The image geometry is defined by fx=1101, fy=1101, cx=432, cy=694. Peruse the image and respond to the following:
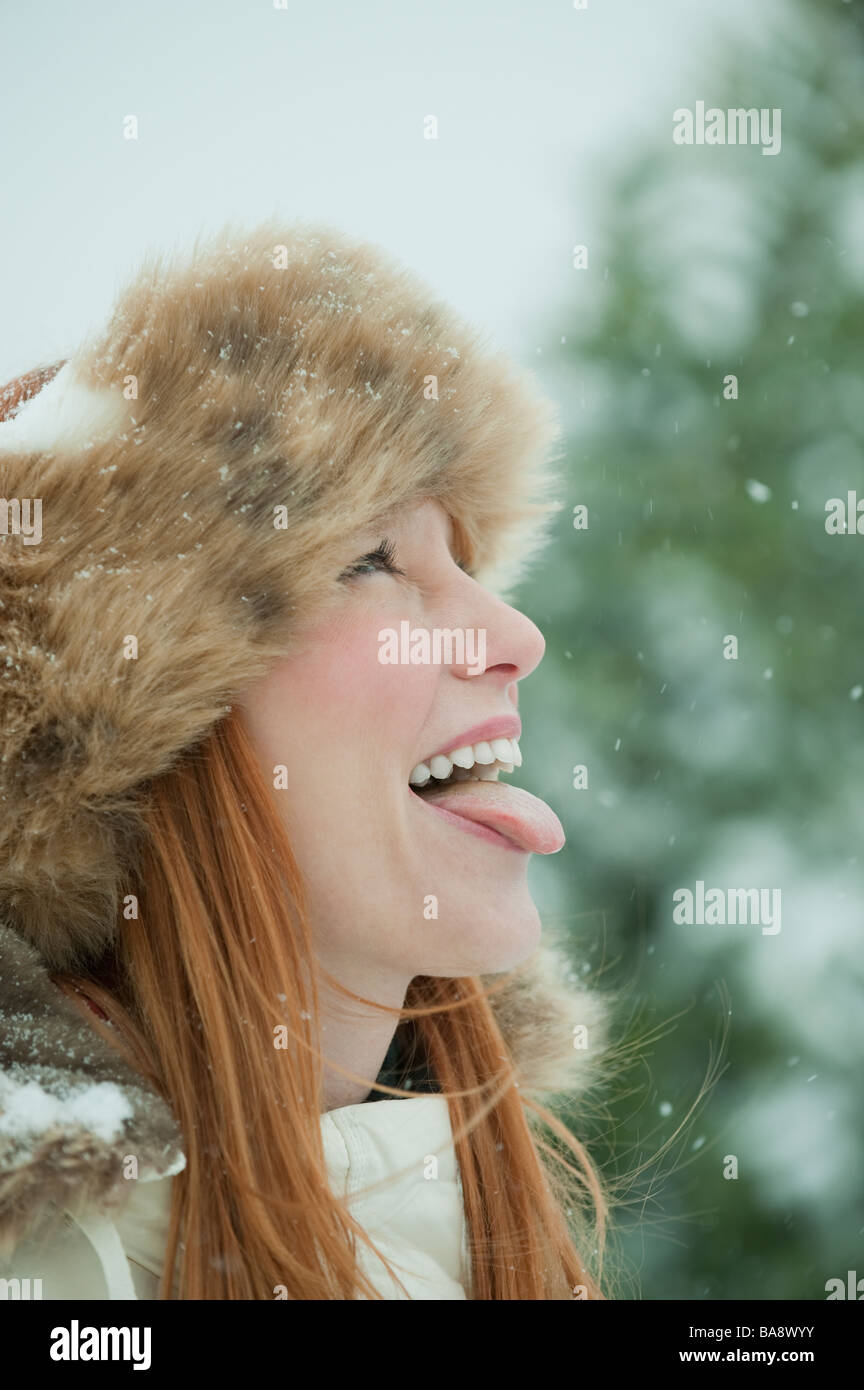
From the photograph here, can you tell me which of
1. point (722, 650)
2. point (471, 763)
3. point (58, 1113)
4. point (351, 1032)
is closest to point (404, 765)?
point (471, 763)

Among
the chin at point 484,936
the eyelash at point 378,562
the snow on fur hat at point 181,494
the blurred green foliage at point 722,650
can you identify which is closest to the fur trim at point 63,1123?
the snow on fur hat at point 181,494

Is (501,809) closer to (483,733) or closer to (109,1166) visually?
(483,733)

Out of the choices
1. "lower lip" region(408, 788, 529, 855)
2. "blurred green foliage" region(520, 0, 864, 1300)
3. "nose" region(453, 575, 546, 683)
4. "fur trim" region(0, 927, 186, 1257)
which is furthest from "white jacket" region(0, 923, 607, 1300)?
"blurred green foliage" region(520, 0, 864, 1300)

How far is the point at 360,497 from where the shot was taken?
87cm

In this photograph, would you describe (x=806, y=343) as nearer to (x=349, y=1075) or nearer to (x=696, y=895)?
(x=696, y=895)

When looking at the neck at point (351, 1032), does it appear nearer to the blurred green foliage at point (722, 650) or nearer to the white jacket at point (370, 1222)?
the white jacket at point (370, 1222)

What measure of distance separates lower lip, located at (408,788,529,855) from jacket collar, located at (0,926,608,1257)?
0.31 meters

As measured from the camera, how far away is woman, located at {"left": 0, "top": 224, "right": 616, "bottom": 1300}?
792mm

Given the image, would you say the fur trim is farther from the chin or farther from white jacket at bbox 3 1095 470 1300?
the chin

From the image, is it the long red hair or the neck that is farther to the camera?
the neck

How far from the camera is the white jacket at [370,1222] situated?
2.48 ft

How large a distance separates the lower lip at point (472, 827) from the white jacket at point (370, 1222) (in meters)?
0.24
